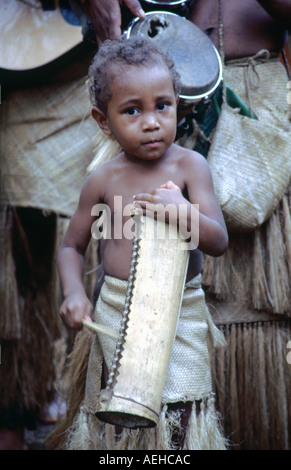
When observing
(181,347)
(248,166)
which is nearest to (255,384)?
(181,347)

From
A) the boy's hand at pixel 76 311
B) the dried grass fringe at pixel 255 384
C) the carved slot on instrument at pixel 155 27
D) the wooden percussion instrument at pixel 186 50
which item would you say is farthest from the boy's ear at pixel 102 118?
the dried grass fringe at pixel 255 384

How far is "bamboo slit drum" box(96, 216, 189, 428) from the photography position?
1276mm

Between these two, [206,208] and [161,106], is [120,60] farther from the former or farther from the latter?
[206,208]

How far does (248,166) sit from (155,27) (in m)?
0.54

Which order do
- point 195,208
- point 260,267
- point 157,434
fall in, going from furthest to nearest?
1. point 260,267
2. point 157,434
3. point 195,208

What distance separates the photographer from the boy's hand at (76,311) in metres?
1.49

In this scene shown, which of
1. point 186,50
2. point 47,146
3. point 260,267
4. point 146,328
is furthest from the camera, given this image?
point 47,146

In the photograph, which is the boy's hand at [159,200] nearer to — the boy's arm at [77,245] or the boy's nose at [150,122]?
the boy's nose at [150,122]

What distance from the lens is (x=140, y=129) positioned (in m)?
1.49

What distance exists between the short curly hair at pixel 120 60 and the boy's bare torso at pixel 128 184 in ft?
0.57

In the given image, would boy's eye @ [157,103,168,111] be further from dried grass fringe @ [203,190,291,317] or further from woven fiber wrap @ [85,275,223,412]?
dried grass fringe @ [203,190,291,317]

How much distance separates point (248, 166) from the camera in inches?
77.6
